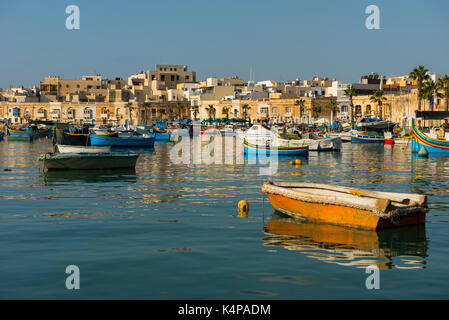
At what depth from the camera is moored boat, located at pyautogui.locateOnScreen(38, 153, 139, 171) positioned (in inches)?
1300

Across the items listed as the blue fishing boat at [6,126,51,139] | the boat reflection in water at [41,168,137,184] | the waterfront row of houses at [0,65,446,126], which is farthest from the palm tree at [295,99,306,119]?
the boat reflection in water at [41,168,137,184]

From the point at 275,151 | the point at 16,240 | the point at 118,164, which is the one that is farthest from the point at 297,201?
the point at 275,151

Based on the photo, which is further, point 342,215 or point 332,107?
point 332,107

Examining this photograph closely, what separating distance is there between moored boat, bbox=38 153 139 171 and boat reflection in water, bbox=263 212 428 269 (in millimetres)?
19384

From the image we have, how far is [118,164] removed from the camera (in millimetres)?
35469

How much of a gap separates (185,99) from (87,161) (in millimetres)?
113229

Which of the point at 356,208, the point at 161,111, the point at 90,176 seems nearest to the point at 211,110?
the point at 161,111

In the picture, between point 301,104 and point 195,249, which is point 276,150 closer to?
point 195,249

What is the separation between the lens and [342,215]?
16.3 meters

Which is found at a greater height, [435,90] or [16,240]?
[435,90]
